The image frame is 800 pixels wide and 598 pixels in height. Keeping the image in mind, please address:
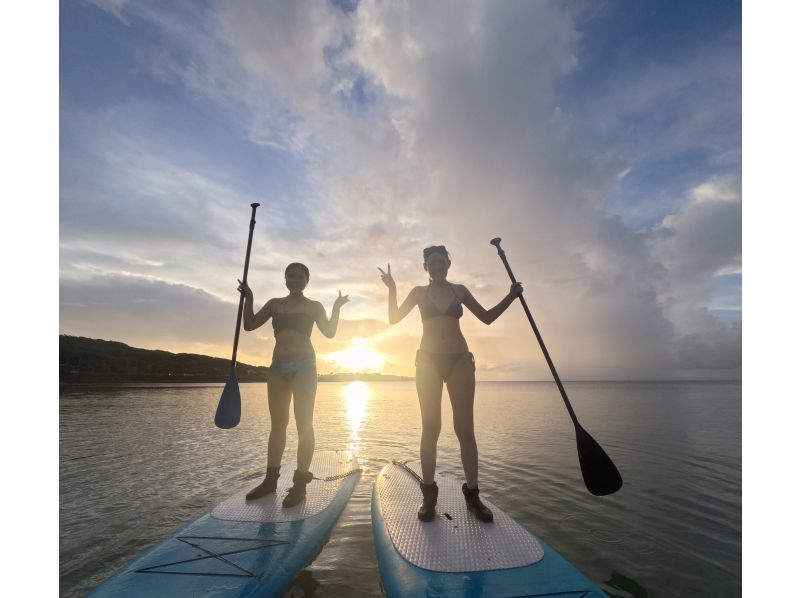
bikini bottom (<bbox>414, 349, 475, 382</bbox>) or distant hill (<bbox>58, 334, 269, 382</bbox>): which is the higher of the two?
bikini bottom (<bbox>414, 349, 475, 382</bbox>)

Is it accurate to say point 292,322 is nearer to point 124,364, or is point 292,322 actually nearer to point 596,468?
point 596,468

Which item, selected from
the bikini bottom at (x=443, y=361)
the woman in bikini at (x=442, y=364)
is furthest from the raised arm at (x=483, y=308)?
the bikini bottom at (x=443, y=361)

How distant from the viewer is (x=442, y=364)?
4.85m

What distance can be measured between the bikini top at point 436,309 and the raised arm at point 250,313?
259 centimetres

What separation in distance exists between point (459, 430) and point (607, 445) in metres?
13.2

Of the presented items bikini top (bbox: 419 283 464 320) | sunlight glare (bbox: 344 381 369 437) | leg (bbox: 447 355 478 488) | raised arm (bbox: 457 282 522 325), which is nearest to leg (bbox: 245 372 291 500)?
bikini top (bbox: 419 283 464 320)

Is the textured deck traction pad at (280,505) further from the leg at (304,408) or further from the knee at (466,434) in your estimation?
the knee at (466,434)

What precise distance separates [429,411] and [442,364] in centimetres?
64

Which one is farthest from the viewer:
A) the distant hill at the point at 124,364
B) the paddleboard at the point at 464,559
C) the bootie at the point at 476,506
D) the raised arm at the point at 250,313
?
the distant hill at the point at 124,364

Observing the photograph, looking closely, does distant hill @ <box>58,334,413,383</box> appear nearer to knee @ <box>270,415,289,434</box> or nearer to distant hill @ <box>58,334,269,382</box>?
→ distant hill @ <box>58,334,269,382</box>

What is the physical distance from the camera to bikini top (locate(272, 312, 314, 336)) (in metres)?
5.78

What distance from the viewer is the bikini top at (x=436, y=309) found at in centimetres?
501
